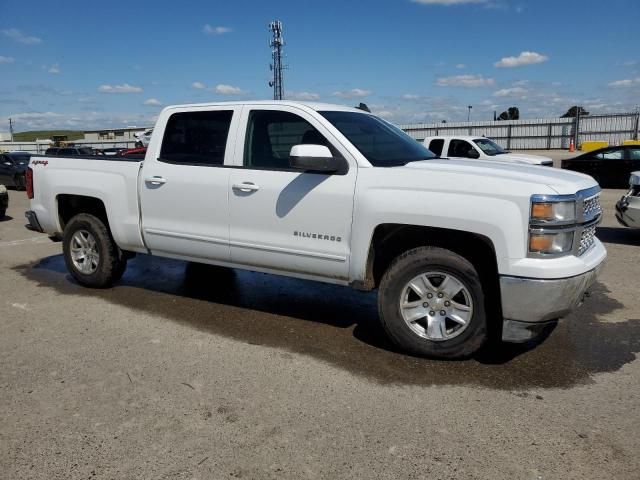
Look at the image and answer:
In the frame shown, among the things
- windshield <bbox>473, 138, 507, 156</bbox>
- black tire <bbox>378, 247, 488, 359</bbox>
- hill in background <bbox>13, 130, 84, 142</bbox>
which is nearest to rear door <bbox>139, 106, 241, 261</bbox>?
black tire <bbox>378, 247, 488, 359</bbox>

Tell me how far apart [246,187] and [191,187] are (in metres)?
0.65

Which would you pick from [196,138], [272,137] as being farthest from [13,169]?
[272,137]

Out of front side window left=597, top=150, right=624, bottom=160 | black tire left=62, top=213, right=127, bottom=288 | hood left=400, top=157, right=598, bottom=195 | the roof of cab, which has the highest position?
the roof of cab

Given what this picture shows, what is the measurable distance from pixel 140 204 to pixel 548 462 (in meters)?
4.26

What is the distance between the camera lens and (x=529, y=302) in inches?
144

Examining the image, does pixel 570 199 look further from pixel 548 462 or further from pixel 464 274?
pixel 548 462

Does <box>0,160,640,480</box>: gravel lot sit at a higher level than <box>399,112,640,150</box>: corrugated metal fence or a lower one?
lower

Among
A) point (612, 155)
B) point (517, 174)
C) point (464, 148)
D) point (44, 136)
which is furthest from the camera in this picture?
point (44, 136)

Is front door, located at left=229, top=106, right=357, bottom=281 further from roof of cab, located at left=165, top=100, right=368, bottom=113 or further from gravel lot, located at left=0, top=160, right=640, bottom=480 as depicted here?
gravel lot, located at left=0, top=160, right=640, bottom=480

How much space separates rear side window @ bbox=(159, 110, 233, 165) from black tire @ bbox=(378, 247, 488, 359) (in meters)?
1.98

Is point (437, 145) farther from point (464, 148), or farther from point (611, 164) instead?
point (611, 164)

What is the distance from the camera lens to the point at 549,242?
3.61 metres

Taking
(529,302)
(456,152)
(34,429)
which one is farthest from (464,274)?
(456,152)

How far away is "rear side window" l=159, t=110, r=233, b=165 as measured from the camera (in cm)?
502
